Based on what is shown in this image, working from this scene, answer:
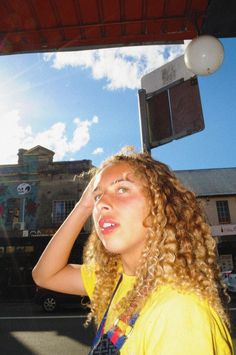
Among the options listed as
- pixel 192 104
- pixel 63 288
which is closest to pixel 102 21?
pixel 192 104

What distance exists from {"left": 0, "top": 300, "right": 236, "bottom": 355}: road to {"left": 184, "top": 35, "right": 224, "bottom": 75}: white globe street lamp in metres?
6.78

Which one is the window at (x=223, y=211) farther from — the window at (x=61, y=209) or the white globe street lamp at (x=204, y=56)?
the white globe street lamp at (x=204, y=56)

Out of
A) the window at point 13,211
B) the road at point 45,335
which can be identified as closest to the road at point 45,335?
the road at point 45,335

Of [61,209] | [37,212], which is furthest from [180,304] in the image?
[37,212]

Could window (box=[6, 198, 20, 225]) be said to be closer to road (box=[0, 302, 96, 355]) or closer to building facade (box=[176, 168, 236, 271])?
road (box=[0, 302, 96, 355])

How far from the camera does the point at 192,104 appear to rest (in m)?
2.71

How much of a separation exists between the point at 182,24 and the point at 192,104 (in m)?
1.34

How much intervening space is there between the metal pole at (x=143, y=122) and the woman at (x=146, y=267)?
434 millimetres

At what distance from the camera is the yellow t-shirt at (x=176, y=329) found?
99 centimetres

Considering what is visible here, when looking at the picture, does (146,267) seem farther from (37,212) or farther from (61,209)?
(37,212)

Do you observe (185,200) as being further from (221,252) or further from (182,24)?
(221,252)

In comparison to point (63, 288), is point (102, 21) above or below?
above

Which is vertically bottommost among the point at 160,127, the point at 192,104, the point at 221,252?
the point at 221,252

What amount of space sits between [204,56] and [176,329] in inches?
102
